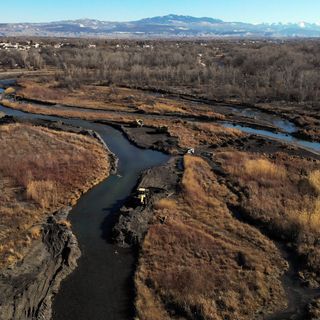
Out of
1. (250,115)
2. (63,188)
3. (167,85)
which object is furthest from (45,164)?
(167,85)

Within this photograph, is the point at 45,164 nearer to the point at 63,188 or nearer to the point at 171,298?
the point at 63,188

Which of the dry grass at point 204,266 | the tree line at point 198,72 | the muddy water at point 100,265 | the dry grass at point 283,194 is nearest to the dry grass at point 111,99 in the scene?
the tree line at point 198,72

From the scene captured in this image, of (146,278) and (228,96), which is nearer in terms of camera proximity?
(146,278)

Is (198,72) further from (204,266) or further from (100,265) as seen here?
(100,265)

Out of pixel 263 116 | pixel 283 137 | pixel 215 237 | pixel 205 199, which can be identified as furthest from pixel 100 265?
pixel 263 116

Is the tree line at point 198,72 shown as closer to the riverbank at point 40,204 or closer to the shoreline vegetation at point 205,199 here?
the shoreline vegetation at point 205,199

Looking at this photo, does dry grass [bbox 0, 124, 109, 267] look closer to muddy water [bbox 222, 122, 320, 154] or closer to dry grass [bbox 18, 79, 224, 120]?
dry grass [bbox 18, 79, 224, 120]
